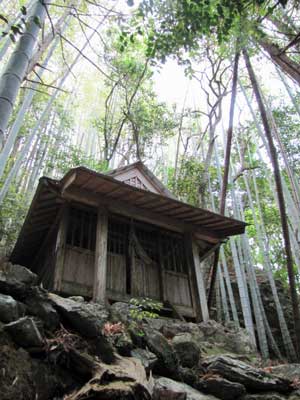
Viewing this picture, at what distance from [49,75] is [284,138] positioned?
11.6 metres

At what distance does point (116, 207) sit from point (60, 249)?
58.5 inches

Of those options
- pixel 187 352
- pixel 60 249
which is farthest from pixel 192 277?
pixel 187 352

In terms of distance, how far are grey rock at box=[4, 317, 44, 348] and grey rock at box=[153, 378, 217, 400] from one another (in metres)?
1.24

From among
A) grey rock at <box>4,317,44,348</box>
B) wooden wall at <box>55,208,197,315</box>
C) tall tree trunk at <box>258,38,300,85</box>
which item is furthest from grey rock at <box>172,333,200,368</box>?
tall tree trunk at <box>258,38,300,85</box>

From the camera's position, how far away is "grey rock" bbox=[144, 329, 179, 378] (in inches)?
162

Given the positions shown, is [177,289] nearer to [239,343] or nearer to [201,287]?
[201,287]

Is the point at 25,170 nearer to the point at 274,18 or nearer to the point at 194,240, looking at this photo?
the point at 194,240

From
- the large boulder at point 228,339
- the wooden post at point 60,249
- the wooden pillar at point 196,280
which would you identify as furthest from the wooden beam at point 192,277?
the wooden post at point 60,249

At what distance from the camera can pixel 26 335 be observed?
318cm

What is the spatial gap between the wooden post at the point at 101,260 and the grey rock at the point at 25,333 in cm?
304

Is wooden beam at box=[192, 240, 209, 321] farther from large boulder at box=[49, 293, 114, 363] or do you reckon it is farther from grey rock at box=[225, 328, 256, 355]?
large boulder at box=[49, 293, 114, 363]

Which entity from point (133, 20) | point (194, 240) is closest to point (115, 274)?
point (194, 240)

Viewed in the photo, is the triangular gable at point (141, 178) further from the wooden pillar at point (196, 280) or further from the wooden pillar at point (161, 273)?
the wooden pillar at point (196, 280)

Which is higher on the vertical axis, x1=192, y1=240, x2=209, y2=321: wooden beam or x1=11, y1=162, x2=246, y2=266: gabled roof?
x1=11, y1=162, x2=246, y2=266: gabled roof
